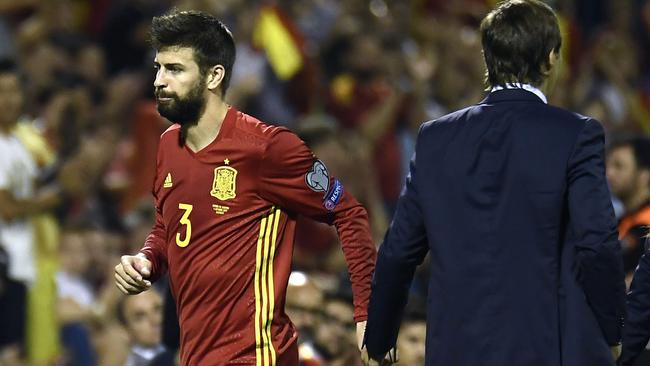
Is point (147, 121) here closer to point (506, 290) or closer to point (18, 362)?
point (18, 362)

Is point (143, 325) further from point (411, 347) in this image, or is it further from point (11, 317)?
point (411, 347)

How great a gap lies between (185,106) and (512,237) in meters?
1.26

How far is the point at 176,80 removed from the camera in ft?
17.9

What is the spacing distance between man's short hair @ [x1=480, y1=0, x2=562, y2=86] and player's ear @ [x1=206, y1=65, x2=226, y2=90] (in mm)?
979

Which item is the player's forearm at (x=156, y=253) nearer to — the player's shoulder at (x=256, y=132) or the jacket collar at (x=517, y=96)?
the player's shoulder at (x=256, y=132)

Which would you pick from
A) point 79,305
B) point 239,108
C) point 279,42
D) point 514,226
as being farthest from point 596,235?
point 279,42

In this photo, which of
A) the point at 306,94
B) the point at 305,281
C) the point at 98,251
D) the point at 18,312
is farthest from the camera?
the point at 306,94

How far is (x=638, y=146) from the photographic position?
26.5 ft

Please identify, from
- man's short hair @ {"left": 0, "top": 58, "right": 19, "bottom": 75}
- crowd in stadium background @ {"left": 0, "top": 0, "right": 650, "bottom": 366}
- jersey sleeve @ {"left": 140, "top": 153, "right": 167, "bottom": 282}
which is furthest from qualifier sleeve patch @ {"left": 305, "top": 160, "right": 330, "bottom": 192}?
man's short hair @ {"left": 0, "top": 58, "right": 19, "bottom": 75}

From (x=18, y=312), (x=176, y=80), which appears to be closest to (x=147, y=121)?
(x=18, y=312)

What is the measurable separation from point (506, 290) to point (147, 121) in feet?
19.3

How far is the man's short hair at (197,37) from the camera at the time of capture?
547 cm

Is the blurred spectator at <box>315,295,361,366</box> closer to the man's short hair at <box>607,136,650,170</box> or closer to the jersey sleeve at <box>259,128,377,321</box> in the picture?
the man's short hair at <box>607,136,650,170</box>

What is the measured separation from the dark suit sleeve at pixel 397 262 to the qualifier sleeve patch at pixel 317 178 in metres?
0.43
